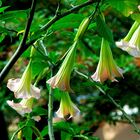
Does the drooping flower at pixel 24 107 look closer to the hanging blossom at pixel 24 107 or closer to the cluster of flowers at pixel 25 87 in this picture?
the hanging blossom at pixel 24 107

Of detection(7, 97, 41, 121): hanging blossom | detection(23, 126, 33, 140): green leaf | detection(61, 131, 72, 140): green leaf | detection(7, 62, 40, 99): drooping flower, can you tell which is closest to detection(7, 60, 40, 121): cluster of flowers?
detection(7, 62, 40, 99): drooping flower

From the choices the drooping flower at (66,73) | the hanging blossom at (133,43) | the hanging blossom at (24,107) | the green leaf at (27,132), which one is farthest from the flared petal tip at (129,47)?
the green leaf at (27,132)

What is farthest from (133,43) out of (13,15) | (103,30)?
(13,15)

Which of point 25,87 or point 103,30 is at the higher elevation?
point 103,30

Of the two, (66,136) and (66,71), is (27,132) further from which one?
(66,71)

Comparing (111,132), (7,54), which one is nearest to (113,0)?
(7,54)

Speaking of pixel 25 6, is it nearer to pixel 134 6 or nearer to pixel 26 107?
pixel 26 107
